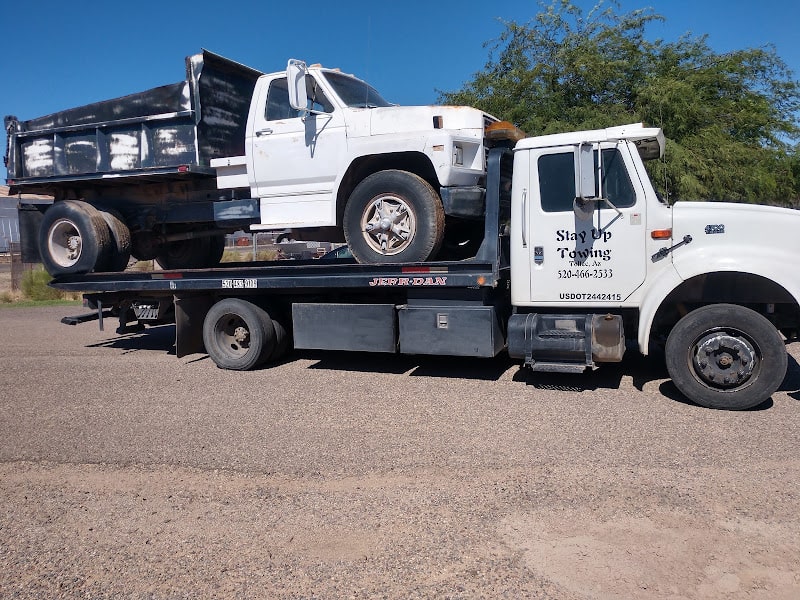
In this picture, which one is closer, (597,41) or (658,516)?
(658,516)

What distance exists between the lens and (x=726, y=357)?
612 cm

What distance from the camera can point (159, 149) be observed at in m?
8.58

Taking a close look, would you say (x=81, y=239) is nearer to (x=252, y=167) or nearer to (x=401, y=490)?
(x=252, y=167)

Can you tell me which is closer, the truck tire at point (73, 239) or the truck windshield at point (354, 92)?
the truck windshield at point (354, 92)

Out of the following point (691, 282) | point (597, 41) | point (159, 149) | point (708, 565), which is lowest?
point (708, 565)

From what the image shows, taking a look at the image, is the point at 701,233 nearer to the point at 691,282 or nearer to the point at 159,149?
the point at 691,282

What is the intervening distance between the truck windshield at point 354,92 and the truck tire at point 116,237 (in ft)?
11.9

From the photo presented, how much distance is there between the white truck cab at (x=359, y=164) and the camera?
7047mm

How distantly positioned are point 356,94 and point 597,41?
919 cm

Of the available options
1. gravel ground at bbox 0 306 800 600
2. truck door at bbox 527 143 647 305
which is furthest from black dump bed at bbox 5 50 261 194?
truck door at bbox 527 143 647 305

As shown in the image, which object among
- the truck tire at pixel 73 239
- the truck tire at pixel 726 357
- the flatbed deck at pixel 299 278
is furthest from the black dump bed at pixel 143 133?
the truck tire at pixel 726 357

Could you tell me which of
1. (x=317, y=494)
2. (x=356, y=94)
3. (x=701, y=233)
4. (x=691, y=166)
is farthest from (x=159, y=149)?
(x=691, y=166)

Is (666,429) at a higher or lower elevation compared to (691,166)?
lower

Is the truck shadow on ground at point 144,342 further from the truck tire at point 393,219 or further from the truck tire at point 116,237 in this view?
the truck tire at point 393,219
